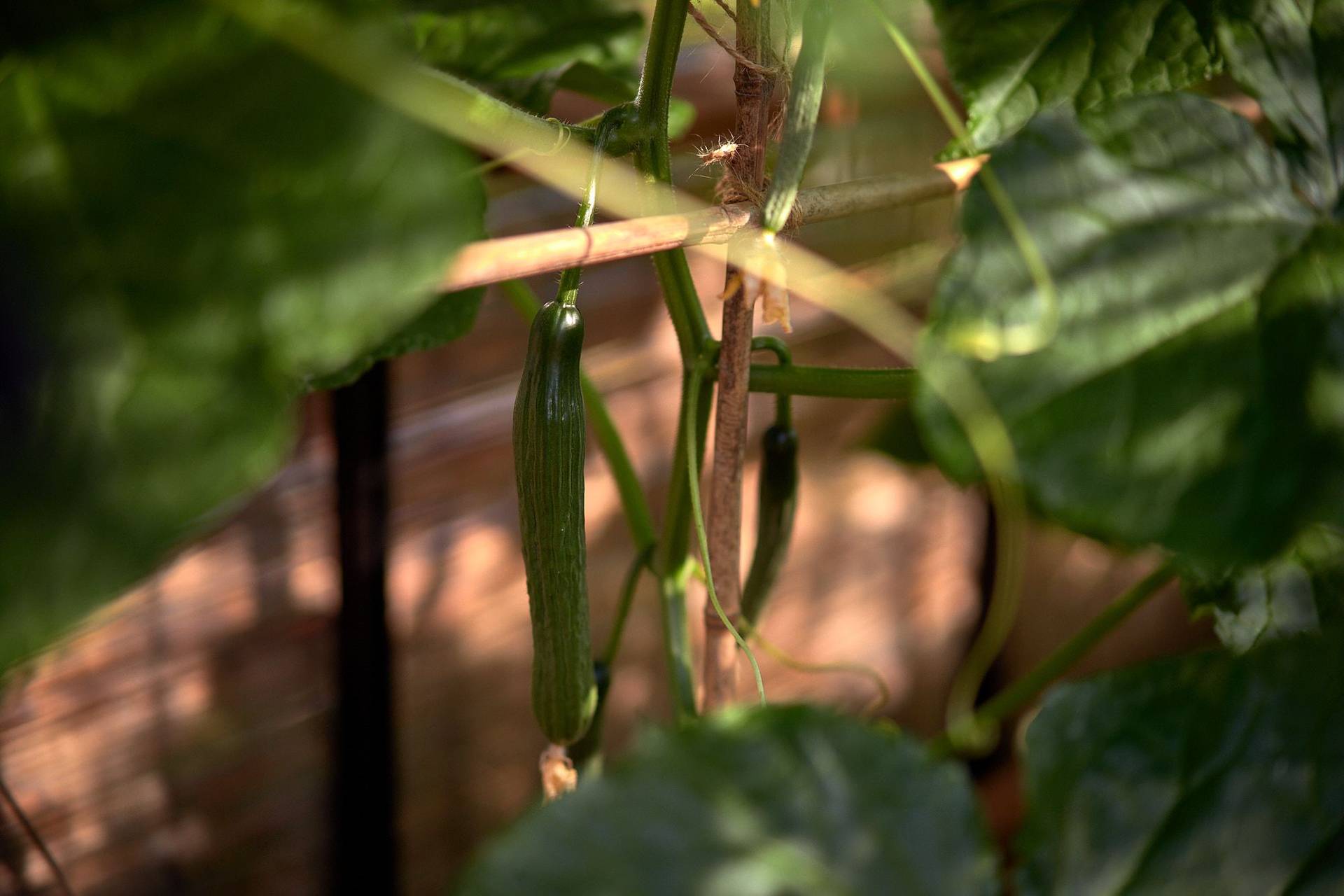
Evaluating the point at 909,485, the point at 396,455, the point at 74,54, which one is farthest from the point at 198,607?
the point at 909,485

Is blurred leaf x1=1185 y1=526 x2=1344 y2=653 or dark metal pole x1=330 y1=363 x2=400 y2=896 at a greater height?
blurred leaf x1=1185 y1=526 x2=1344 y2=653

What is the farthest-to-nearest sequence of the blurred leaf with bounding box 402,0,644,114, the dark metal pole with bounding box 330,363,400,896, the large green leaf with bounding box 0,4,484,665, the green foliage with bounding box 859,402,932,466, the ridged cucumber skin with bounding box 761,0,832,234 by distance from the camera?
the green foliage with bounding box 859,402,932,466
the dark metal pole with bounding box 330,363,400,896
the blurred leaf with bounding box 402,0,644,114
the ridged cucumber skin with bounding box 761,0,832,234
the large green leaf with bounding box 0,4,484,665

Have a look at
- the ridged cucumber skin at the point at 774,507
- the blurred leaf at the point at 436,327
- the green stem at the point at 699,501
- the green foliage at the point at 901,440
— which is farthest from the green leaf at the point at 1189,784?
the green foliage at the point at 901,440

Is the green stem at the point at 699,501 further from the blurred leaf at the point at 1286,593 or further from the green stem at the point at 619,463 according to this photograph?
the blurred leaf at the point at 1286,593

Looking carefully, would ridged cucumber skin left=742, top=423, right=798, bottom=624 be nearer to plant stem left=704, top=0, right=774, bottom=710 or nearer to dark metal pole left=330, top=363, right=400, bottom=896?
plant stem left=704, top=0, right=774, bottom=710

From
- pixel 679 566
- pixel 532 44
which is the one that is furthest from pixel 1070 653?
pixel 532 44

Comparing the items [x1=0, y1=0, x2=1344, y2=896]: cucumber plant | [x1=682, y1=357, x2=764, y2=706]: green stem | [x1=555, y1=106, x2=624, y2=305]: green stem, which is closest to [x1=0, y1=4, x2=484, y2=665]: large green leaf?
[x1=0, y1=0, x2=1344, y2=896]: cucumber plant

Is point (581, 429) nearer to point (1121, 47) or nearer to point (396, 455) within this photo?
point (1121, 47)
